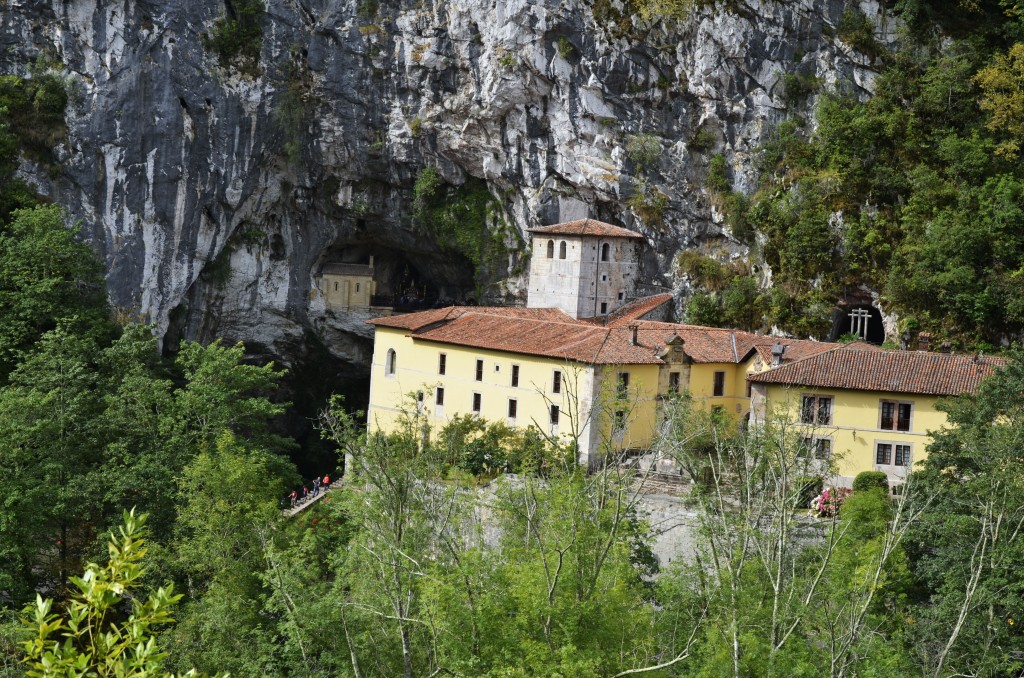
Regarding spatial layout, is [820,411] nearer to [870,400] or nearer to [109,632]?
[870,400]

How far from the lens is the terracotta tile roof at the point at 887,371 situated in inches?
1470

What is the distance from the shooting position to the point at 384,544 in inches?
963

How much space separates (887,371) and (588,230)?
14.8m

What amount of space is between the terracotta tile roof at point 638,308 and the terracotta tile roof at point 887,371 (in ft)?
34.4

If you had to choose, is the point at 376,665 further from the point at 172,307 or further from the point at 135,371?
the point at 172,307

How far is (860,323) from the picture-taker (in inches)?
1831

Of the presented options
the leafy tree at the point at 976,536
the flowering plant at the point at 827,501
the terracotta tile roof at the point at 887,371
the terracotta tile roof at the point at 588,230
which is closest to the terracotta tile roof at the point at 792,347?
the terracotta tile roof at the point at 887,371

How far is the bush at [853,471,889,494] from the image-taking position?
1414 inches

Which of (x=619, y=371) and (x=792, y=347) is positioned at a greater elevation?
(x=792, y=347)

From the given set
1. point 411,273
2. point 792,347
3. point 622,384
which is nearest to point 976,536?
point 622,384

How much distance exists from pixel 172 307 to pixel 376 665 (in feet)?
106

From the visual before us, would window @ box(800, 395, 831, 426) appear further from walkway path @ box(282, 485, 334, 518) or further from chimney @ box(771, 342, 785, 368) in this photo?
walkway path @ box(282, 485, 334, 518)

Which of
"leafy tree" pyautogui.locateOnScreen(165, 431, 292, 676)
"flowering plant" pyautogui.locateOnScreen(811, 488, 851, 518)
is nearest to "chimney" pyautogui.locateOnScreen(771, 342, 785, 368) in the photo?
"flowering plant" pyautogui.locateOnScreen(811, 488, 851, 518)

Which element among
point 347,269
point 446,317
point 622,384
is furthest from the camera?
point 347,269
